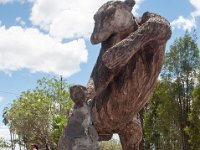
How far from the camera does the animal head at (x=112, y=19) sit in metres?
4.88

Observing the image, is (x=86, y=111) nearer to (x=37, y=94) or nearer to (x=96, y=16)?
(x=96, y=16)

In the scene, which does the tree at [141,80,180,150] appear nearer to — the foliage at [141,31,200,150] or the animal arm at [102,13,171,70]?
the foliage at [141,31,200,150]

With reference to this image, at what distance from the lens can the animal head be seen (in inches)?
192

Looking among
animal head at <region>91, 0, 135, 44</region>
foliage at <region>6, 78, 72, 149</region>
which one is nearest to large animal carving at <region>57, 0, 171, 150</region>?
animal head at <region>91, 0, 135, 44</region>

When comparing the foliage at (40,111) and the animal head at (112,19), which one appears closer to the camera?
the animal head at (112,19)

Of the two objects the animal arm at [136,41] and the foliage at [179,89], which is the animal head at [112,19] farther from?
the foliage at [179,89]

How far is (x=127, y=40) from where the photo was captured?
4.46 metres

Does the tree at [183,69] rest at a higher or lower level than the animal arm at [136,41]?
higher

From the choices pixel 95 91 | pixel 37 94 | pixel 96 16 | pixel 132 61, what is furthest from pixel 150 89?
pixel 37 94

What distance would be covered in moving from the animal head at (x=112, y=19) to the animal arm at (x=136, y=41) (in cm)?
34

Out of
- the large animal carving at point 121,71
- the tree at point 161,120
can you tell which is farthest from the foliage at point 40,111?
the large animal carving at point 121,71

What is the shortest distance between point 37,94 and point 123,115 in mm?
22555

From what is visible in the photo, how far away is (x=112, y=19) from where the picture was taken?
4.89m

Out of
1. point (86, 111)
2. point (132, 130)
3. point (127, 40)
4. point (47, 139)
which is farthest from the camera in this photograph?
point (47, 139)
